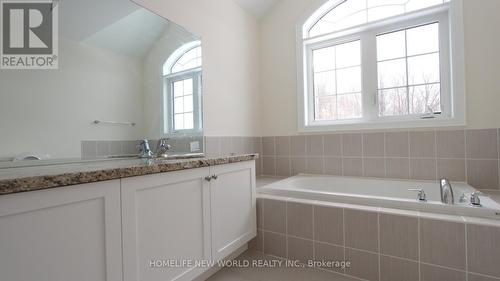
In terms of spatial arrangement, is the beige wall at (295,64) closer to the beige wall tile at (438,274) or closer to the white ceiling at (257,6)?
the white ceiling at (257,6)

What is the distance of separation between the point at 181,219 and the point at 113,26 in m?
1.27

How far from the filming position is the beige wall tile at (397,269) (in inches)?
50.9

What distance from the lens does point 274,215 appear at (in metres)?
1.77

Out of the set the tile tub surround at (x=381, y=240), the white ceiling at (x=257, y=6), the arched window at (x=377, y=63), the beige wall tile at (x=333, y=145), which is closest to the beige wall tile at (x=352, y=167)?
the beige wall tile at (x=333, y=145)

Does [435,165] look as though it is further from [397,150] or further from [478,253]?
[478,253]

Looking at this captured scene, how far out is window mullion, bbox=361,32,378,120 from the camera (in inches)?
90.5

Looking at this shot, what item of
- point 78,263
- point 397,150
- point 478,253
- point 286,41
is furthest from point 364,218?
point 286,41

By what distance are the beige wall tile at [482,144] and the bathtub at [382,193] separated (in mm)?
269

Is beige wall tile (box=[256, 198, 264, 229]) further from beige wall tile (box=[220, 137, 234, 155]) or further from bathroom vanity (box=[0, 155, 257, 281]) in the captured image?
beige wall tile (box=[220, 137, 234, 155])

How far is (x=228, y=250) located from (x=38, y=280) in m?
0.97

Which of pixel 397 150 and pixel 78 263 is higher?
pixel 397 150

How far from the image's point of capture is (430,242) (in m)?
1.26

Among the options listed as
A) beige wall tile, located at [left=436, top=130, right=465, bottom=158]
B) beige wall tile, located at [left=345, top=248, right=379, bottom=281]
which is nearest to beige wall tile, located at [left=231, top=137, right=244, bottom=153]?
beige wall tile, located at [left=345, top=248, right=379, bottom=281]

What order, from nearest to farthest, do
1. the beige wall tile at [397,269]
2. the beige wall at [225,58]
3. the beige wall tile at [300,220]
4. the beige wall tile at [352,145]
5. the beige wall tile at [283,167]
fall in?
1. the beige wall tile at [397,269]
2. the beige wall tile at [300,220]
3. the beige wall at [225,58]
4. the beige wall tile at [352,145]
5. the beige wall tile at [283,167]
